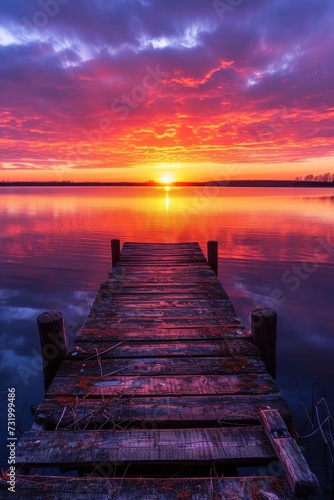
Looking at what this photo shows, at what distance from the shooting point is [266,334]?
4688 millimetres

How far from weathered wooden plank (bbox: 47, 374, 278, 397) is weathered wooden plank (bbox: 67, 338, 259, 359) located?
56cm

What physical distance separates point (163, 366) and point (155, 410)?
0.93 metres

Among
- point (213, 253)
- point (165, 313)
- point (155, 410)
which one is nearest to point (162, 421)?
point (155, 410)

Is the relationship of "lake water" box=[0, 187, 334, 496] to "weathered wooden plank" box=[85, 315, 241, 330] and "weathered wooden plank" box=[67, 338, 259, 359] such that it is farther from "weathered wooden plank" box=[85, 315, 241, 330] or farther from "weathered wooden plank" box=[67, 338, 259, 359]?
"weathered wooden plank" box=[85, 315, 241, 330]

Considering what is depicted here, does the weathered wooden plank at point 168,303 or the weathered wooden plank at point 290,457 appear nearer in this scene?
the weathered wooden plank at point 290,457

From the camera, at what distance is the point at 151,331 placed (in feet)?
17.6

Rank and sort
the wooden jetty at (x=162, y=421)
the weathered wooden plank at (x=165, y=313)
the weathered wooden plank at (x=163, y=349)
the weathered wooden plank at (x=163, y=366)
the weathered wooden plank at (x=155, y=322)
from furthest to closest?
the weathered wooden plank at (x=165, y=313) → the weathered wooden plank at (x=155, y=322) → the weathered wooden plank at (x=163, y=349) → the weathered wooden plank at (x=163, y=366) → the wooden jetty at (x=162, y=421)

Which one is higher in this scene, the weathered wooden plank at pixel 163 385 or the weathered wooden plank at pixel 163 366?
the weathered wooden plank at pixel 163 366

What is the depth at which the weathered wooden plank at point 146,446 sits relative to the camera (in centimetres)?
275

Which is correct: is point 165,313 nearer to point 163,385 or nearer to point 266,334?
point 266,334

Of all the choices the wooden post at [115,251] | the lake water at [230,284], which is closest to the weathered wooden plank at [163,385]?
the lake water at [230,284]

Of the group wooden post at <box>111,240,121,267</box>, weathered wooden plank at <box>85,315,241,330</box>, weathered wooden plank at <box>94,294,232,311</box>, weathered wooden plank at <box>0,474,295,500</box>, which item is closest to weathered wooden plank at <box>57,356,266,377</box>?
weathered wooden plank at <box>85,315,241,330</box>

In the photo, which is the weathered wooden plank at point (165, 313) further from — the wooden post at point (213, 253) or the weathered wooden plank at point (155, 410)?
the wooden post at point (213, 253)

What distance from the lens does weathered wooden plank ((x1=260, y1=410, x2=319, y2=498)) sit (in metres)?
2.36
